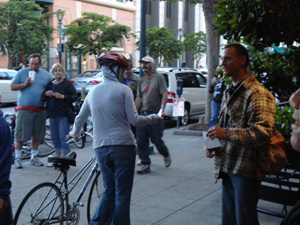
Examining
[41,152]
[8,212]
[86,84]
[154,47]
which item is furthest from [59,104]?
[154,47]

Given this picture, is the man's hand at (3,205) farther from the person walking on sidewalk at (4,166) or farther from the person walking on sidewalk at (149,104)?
the person walking on sidewalk at (149,104)

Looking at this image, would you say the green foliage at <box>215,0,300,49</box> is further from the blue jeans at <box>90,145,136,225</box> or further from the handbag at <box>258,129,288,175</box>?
the blue jeans at <box>90,145,136,225</box>

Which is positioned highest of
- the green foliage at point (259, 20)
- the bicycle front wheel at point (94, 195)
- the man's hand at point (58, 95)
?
the green foliage at point (259, 20)

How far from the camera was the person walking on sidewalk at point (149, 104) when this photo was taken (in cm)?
753

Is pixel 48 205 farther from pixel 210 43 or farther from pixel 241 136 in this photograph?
pixel 210 43

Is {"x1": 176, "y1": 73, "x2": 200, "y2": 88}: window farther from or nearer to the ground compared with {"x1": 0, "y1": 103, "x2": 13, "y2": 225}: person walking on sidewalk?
farther from the ground

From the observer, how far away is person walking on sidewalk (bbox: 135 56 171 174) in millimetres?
7531

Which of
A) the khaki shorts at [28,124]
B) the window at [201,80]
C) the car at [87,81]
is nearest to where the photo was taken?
the khaki shorts at [28,124]

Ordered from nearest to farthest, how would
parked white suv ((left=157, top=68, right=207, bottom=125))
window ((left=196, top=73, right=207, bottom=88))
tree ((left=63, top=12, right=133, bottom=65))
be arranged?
parked white suv ((left=157, top=68, right=207, bottom=125)), window ((left=196, top=73, right=207, bottom=88)), tree ((left=63, top=12, right=133, bottom=65))

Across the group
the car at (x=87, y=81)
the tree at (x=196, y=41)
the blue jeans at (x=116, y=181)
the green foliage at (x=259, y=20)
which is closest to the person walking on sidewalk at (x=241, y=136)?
the blue jeans at (x=116, y=181)

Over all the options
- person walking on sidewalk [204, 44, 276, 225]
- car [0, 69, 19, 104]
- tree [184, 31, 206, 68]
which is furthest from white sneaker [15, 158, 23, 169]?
tree [184, 31, 206, 68]

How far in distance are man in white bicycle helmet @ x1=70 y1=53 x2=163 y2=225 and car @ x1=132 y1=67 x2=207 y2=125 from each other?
9.62 m

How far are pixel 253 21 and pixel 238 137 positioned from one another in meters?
1.63

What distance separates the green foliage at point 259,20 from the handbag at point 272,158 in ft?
4.78
